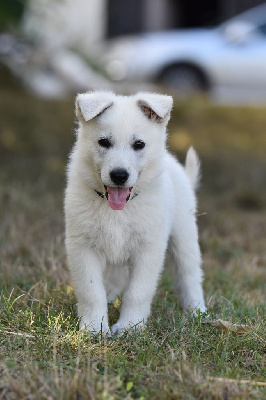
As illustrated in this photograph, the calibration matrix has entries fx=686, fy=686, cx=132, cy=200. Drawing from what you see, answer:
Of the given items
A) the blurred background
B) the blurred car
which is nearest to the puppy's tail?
the blurred background

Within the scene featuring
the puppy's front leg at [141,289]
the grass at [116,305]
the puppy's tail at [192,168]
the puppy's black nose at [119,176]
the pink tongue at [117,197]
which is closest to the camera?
the grass at [116,305]

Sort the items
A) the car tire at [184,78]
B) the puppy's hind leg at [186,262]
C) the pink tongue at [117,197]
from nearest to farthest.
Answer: the pink tongue at [117,197] < the puppy's hind leg at [186,262] < the car tire at [184,78]

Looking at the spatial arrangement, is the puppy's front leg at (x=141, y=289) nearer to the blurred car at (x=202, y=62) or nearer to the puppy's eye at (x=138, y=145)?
the puppy's eye at (x=138, y=145)

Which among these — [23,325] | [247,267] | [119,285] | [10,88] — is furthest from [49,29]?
[23,325]

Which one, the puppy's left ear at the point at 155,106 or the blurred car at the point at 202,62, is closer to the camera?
the puppy's left ear at the point at 155,106

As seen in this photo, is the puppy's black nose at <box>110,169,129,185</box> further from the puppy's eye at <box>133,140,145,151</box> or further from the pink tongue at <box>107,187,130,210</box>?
the puppy's eye at <box>133,140,145,151</box>

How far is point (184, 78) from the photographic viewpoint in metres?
12.9

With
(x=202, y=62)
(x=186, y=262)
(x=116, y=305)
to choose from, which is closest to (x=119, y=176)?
(x=116, y=305)

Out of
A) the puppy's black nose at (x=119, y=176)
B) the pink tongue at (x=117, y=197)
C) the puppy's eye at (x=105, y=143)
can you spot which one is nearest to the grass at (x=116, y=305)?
the pink tongue at (x=117, y=197)

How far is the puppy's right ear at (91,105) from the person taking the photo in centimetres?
371

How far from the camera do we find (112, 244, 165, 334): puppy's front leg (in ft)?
12.5

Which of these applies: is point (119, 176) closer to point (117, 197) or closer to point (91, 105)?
point (117, 197)

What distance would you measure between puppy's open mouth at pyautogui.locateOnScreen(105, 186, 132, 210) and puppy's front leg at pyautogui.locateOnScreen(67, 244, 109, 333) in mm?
322

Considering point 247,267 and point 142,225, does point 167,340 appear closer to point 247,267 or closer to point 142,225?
point 142,225
